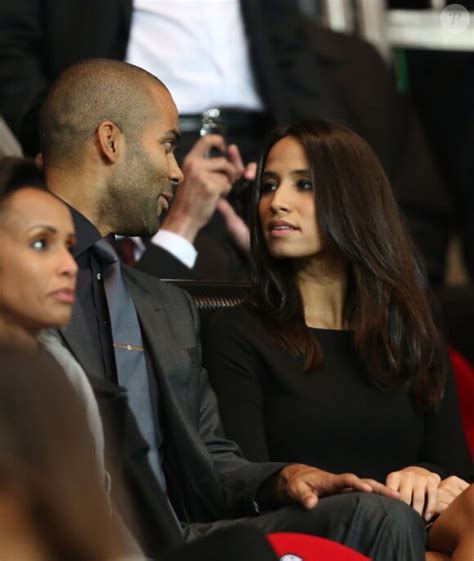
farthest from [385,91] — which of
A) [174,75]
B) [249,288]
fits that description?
[249,288]

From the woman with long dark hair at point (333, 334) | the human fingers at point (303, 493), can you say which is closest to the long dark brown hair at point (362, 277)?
the woman with long dark hair at point (333, 334)

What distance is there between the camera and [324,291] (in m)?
Answer: 2.48

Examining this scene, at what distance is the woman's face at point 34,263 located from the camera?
5.31 ft

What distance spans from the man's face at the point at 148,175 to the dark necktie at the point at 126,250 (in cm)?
61

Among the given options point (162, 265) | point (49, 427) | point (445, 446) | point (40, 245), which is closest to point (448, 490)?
point (445, 446)

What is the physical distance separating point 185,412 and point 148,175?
356 mm

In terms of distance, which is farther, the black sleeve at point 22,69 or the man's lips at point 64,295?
the black sleeve at point 22,69

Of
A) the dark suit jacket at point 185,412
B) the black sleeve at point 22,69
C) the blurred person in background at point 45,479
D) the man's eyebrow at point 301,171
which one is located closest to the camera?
the blurred person in background at point 45,479

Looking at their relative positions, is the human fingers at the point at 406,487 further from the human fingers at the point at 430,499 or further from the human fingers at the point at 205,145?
the human fingers at the point at 205,145

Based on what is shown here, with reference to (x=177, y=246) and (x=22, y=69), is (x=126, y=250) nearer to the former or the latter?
(x=177, y=246)

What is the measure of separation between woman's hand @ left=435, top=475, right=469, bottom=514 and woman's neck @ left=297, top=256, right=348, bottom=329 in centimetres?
36

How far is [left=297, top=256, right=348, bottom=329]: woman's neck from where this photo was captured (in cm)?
247

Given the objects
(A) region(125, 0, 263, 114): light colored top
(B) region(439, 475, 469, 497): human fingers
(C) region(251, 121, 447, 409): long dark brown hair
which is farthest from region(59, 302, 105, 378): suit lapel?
(A) region(125, 0, 263, 114): light colored top

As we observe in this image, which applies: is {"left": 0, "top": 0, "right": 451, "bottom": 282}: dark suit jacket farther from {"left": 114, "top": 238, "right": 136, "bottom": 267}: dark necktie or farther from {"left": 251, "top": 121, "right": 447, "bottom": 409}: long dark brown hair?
{"left": 251, "top": 121, "right": 447, "bottom": 409}: long dark brown hair
